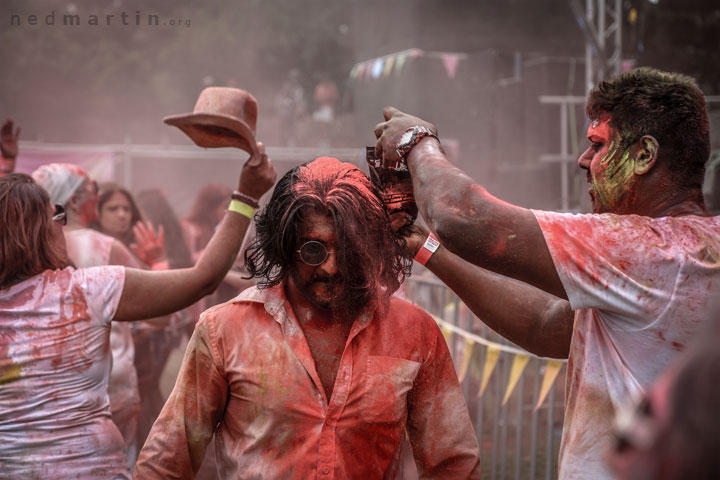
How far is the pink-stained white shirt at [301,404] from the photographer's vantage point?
2.17m

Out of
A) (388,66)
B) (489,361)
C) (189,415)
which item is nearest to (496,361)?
(489,361)

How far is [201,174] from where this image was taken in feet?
39.1

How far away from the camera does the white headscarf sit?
4402 millimetres

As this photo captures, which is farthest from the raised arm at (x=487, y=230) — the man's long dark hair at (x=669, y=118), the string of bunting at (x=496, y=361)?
the string of bunting at (x=496, y=361)

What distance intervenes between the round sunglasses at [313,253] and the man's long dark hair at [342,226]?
48 mm

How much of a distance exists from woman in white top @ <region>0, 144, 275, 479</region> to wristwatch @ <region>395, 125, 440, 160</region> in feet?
2.96

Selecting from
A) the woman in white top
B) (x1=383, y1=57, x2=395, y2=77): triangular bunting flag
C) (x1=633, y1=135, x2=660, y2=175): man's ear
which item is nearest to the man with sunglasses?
the woman in white top

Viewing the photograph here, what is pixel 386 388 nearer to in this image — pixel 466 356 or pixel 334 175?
pixel 334 175

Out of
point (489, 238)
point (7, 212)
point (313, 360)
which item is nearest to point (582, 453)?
point (489, 238)

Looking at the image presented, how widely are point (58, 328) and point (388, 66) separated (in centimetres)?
1107

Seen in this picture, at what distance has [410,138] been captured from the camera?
7.12ft

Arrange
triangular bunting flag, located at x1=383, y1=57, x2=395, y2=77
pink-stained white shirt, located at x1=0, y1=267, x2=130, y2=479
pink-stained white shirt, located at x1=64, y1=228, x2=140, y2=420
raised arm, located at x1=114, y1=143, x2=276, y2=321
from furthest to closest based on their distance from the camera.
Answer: triangular bunting flag, located at x1=383, y1=57, x2=395, y2=77
pink-stained white shirt, located at x1=64, y1=228, x2=140, y2=420
raised arm, located at x1=114, y1=143, x2=276, y2=321
pink-stained white shirt, located at x1=0, y1=267, x2=130, y2=479

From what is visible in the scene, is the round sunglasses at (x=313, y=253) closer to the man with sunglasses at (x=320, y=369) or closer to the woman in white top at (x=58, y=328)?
the man with sunglasses at (x=320, y=369)

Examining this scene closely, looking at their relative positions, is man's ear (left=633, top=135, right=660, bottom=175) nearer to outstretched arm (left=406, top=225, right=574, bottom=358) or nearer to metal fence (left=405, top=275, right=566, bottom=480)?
outstretched arm (left=406, top=225, right=574, bottom=358)
